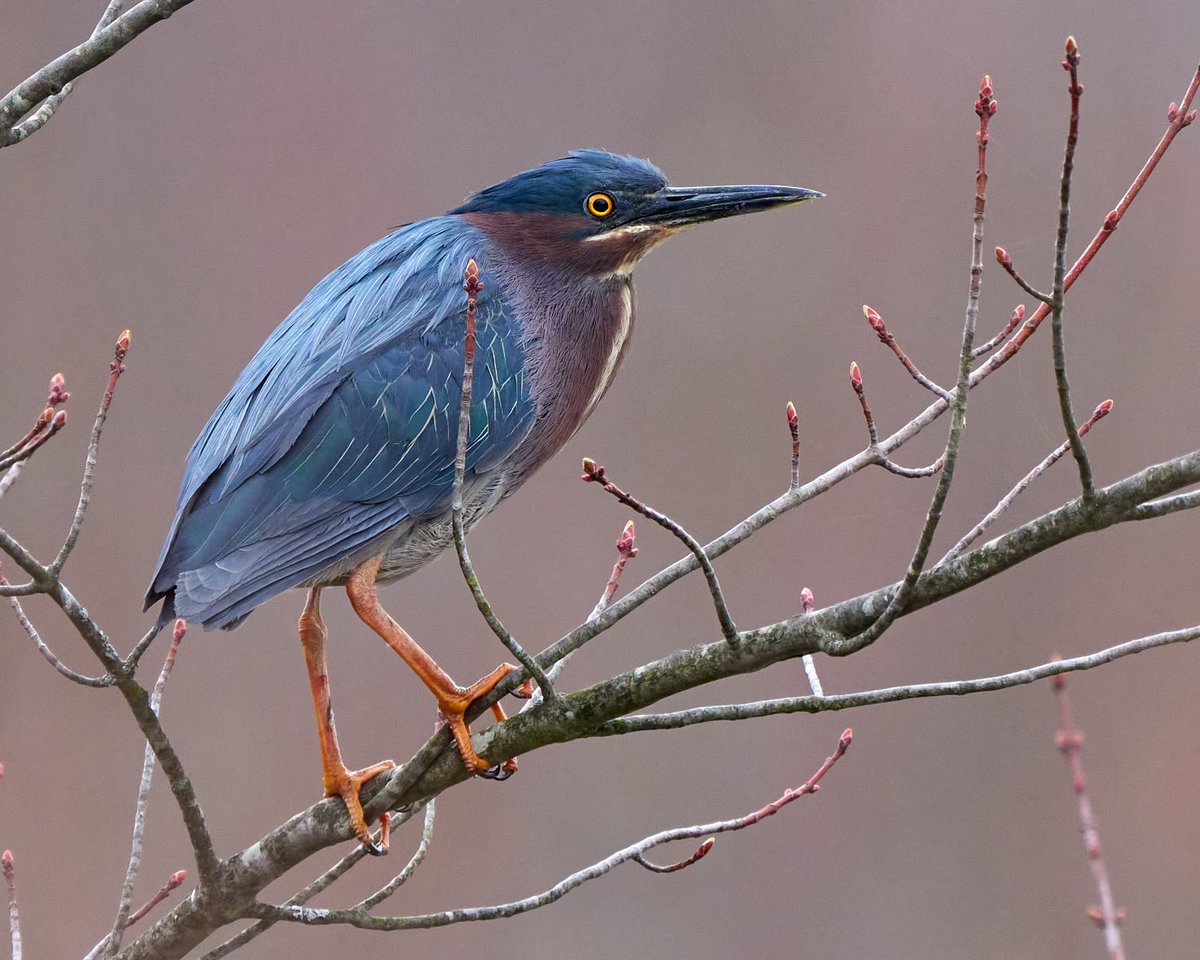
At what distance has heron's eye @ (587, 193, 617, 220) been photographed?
2254 mm

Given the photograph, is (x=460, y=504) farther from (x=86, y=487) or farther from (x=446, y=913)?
(x=446, y=913)

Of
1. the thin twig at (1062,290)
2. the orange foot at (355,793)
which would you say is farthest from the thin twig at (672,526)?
the orange foot at (355,793)

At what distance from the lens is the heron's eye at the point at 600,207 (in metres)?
2.25

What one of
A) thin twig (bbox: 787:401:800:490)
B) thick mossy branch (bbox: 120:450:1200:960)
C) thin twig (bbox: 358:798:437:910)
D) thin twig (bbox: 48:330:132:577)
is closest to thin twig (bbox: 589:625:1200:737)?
thick mossy branch (bbox: 120:450:1200:960)

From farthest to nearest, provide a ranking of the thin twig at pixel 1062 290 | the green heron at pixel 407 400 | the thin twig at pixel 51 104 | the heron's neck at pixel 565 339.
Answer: the heron's neck at pixel 565 339, the green heron at pixel 407 400, the thin twig at pixel 51 104, the thin twig at pixel 1062 290

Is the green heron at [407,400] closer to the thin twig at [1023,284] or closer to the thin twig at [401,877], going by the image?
the thin twig at [401,877]

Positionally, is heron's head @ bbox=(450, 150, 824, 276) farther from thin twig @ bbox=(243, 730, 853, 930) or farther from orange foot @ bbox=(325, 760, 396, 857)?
thin twig @ bbox=(243, 730, 853, 930)

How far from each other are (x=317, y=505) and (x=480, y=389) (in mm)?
310

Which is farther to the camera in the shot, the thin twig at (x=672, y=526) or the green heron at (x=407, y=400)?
the green heron at (x=407, y=400)

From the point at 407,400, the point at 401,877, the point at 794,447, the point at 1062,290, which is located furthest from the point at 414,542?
the point at 1062,290

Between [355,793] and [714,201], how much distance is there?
1.13m

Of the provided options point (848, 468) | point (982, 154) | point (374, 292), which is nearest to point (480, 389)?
point (374, 292)

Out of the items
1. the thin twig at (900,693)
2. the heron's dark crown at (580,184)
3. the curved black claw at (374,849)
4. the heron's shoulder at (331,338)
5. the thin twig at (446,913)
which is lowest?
the thin twig at (446,913)

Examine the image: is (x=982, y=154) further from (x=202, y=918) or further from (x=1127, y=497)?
(x=202, y=918)
